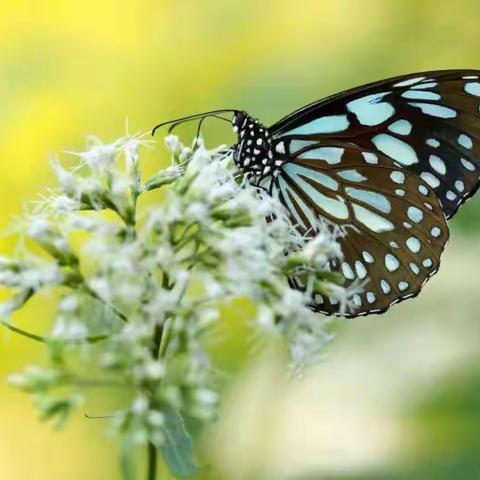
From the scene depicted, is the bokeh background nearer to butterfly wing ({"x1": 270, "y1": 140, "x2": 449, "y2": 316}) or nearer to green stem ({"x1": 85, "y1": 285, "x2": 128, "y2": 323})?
butterfly wing ({"x1": 270, "y1": 140, "x2": 449, "y2": 316})

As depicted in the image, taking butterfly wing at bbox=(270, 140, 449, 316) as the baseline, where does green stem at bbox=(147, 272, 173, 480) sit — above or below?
below

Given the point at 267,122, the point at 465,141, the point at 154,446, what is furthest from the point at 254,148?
the point at 267,122

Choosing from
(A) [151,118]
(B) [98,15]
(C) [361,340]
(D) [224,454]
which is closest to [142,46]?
(B) [98,15]

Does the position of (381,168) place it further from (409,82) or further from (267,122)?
(267,122)

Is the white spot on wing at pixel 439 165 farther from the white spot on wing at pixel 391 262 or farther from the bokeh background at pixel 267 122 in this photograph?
the bokeh background at pixel 267 122

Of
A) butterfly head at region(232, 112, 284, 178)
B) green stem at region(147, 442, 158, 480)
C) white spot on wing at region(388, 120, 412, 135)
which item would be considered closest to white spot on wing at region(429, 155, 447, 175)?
white spot on wing at region(388, 120, 412, 135)
